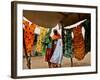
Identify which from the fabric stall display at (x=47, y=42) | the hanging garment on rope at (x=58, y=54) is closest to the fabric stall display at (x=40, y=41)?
the fabric stall display at (x=47, y=42)

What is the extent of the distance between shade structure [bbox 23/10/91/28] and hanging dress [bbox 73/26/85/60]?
85 millimetres

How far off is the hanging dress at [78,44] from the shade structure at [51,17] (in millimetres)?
85

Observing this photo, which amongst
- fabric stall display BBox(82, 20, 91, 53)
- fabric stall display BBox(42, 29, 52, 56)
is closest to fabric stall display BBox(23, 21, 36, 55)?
fabric stall display BBox(42, 29, 52, 56)

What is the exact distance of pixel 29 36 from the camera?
1990 mm

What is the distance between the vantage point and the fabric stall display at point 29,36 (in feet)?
6.48

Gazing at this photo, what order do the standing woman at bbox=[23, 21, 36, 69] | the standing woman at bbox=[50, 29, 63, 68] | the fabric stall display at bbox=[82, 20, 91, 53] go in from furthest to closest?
the fabric stall display at bbox=[82, 20, 91, 53], the standing woman at bbox=[50, 29, 63, 68], the standing woman at bbox=[23, 21, 36, 69]

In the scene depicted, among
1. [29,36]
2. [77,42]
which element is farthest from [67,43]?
[29,36]

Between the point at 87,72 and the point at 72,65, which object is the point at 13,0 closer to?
the point at 72,65

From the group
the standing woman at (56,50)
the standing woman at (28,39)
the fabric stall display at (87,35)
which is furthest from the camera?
the fabric stall display at (87,35)

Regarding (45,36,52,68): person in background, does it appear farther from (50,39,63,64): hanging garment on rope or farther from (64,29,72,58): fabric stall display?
(64,29,72,58): fabric stall display

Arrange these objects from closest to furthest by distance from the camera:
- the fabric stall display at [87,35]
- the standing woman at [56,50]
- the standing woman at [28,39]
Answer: the standing woman at [28,39], the standing woman at [56,50], the fabric stall display at [87,35]

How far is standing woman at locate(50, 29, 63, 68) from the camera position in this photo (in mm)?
2080

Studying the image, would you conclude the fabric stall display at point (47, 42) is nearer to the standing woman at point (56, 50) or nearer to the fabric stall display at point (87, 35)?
the standing woman at point (56, 50)

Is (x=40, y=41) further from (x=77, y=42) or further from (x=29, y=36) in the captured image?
(x=77, y=42)
